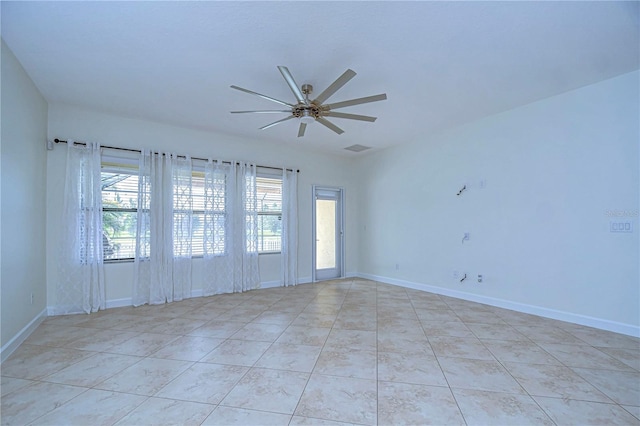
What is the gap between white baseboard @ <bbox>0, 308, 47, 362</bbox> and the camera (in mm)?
2514

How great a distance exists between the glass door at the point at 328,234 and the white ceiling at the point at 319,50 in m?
2.72

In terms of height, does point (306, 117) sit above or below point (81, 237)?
above

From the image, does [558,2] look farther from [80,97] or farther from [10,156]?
[80,97]

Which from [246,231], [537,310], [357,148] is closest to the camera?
[537,310]

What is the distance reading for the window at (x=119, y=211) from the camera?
414cm

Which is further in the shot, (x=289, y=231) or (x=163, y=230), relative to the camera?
(x=289, y=231)

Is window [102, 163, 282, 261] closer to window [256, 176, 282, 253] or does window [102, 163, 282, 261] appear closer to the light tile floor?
window [256, 176, 282, 253]

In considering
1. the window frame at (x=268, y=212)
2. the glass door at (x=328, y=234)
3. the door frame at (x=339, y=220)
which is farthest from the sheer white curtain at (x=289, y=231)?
the glass door at (x=328, y=234)

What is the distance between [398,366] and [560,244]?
269 centimetres

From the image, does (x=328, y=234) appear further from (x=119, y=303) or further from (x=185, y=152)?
(x=119, y=303)

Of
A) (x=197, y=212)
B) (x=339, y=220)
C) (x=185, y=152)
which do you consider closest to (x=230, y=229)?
(x=197, y=212)

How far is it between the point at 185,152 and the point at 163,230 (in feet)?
4.30

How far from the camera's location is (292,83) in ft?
8.50

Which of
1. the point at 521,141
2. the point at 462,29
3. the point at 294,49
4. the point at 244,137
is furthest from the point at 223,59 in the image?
the point at 521,141
